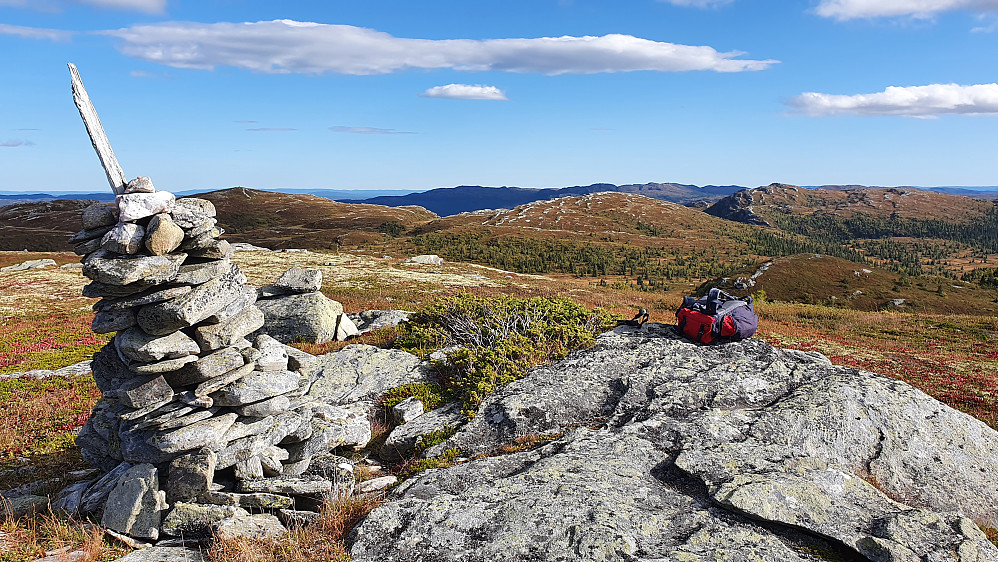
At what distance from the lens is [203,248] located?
1058cm

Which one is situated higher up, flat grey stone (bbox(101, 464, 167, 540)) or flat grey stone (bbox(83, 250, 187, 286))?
flat grey stone (bbox(83, 250, 187, 286))

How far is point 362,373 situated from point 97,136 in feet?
29.3

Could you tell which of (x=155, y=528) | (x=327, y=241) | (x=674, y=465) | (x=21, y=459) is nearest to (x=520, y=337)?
(x=674, y=465)

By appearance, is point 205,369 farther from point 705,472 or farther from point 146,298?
point 705,472

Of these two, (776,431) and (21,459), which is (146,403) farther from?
(776,431)

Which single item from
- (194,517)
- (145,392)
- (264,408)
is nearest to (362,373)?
(264,408)

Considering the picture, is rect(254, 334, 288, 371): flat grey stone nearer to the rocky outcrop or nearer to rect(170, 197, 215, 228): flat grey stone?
rect(170, 197, 215, 228): flat grey stone

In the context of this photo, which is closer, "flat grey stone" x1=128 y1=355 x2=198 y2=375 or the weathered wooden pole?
the weathered wooden pole

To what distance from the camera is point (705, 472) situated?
26.9 ft

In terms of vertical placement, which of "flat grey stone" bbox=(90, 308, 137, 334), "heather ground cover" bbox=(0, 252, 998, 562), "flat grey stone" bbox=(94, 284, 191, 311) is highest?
"flat grey stone" bbox=(94, 284, 191, 311)

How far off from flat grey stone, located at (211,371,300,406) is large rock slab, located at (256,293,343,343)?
1084 centimetres

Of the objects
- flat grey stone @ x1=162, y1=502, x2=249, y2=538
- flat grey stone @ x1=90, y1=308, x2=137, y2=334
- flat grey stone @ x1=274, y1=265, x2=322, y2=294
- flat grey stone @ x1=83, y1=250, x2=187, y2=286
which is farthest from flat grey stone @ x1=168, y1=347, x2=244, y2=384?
flat grey stone @ x1=274, y1=265, x2=322, y2=294

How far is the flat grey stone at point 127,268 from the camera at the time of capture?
373 inches

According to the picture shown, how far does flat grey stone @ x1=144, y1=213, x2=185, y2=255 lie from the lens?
9.66 metres
